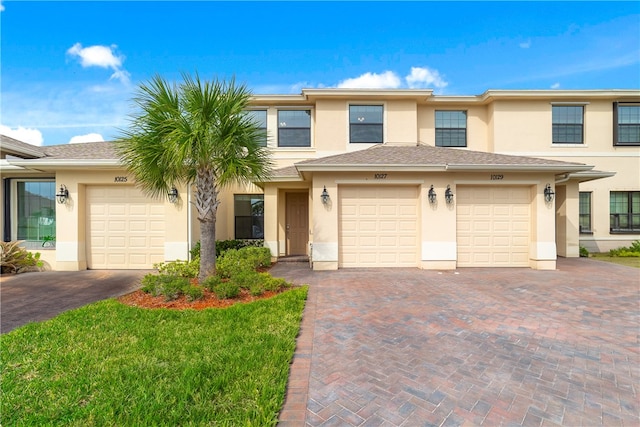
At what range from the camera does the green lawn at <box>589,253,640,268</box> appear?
10.5 metres

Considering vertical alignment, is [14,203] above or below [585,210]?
above

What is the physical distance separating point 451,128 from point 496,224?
645cm

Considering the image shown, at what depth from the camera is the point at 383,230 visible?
9594 mm

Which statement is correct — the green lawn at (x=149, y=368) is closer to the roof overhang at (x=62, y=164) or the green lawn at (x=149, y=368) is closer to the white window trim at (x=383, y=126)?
the roof overhang at (x=62, y=164)

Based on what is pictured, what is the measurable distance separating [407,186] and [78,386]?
9.07 m

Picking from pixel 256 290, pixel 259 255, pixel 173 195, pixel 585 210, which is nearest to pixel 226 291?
pixel 256 290

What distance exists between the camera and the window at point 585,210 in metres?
13.7

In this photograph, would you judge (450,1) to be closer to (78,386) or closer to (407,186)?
(407,186)

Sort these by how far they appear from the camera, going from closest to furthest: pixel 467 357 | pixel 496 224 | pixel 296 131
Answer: pixel 467 357, pixel 496 224, pixel 296 131

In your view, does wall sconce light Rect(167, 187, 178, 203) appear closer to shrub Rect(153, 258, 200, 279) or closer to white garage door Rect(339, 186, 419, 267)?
shrub Rect(153, 258, 200, 279)

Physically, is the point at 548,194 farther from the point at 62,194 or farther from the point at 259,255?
the point at 62,194

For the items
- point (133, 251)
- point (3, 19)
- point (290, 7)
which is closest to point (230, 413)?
point (133, 251)

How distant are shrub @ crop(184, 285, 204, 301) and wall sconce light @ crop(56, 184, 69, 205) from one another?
6.97 meters

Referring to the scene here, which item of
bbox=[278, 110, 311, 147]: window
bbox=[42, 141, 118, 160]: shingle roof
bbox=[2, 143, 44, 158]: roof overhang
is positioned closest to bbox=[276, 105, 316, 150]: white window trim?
bbox=[278, 110, 311, 147]: window
